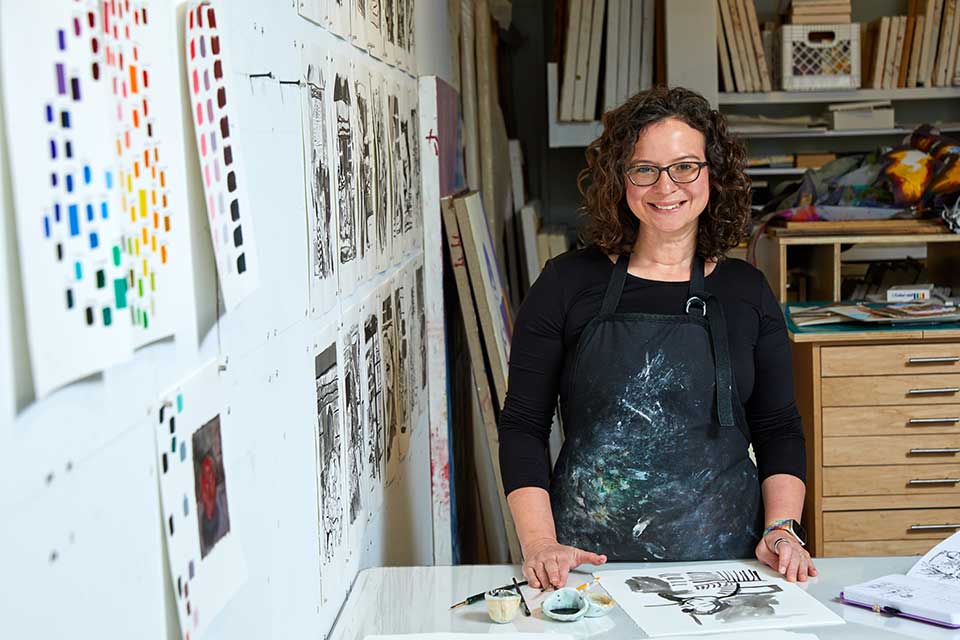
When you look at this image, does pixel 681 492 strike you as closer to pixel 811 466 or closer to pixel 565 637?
pixel 565 637

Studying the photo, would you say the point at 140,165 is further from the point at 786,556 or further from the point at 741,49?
the point at 741,49

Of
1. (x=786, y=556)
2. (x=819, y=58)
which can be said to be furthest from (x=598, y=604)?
(x=819, y=58)

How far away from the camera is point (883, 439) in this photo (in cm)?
366

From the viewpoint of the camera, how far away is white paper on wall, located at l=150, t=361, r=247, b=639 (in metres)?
0.89

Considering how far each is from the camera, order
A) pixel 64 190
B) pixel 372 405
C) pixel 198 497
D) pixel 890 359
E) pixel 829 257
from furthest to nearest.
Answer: pixel 829 257 → pixel 890 359 → pixel 372 405 → pixel 198 497 → pixel 64 190

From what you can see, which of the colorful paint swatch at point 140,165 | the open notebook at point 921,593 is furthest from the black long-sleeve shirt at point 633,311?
the colorful paint swatch at point 140,165

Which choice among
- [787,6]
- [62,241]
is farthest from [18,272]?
[787,6]

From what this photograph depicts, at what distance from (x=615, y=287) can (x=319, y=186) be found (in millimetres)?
738

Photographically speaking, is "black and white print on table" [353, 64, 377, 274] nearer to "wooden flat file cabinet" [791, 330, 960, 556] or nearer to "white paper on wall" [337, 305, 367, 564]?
"white paper on wall" [337, 305, 367, 564]

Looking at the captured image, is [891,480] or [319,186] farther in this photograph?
[891,480]

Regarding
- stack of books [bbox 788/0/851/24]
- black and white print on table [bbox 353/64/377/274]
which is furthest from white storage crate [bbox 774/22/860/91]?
black and white print on table [bbox 353/64/377/274]

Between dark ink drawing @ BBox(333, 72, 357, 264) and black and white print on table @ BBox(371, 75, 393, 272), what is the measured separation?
294 millimetres

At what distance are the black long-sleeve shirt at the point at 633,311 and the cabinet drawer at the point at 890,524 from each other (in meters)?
1.70

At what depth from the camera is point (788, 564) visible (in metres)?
1.83
